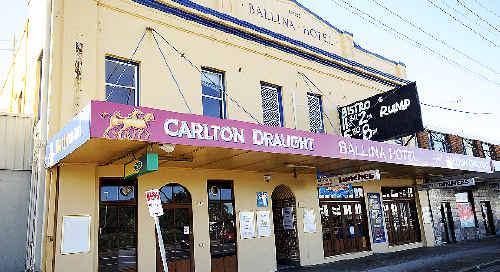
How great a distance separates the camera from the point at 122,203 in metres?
9.71

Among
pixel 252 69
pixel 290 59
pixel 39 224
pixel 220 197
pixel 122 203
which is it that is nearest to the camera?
pixel 39 224

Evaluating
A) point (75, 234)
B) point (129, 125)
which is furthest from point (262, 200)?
point (129, 125)

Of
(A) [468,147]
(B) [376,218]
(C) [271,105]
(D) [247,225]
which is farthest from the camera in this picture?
(A) [468,147]

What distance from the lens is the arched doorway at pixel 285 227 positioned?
518 inches

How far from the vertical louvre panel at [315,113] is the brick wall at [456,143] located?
11402 millimetres

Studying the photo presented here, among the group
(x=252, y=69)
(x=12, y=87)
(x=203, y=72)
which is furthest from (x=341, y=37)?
(x=12, y=87)

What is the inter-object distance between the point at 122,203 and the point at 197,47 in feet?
16.4

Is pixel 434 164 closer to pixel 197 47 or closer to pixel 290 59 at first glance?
pixel 290 59

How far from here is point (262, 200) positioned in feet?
40.9

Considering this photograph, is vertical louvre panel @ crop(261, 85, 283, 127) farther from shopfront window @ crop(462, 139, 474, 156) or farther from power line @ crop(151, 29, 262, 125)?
shopfront window @ crop(462, 139, 474, 156)

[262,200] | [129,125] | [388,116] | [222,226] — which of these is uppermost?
[388,116]

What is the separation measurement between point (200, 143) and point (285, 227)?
A: 21.7 ft

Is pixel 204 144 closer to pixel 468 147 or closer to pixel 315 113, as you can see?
pixel 315 113

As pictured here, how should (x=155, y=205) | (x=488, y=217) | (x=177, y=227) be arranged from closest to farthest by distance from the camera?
(x=155, y=205) → (x=177, y=227) → (x=488, y=217)
